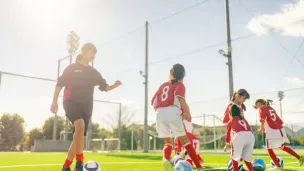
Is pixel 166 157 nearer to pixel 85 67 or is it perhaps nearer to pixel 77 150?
pixel 77 150

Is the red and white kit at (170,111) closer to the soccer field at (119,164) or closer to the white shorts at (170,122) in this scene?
the white shorts at (170,122)

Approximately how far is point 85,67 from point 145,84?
1838cm

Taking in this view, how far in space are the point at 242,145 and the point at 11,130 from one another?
64090 mm

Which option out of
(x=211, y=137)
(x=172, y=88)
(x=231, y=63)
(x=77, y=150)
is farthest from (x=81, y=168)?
(x=211, y=137)

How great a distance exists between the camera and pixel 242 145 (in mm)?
4602

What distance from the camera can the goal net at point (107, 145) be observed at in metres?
26.5

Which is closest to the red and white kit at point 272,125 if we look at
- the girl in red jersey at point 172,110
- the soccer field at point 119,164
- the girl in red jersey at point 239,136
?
the soccer field at point 119,164

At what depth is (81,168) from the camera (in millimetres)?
3840

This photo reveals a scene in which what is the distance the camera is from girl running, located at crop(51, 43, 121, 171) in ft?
12.8

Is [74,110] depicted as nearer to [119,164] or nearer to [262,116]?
[119,164]

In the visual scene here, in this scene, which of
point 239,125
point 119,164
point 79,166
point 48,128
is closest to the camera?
point 79,166

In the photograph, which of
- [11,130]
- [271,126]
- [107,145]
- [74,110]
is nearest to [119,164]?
[74,110]

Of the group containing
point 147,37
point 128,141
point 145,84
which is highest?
point 147,37

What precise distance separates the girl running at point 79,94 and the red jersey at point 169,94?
2.31ft
